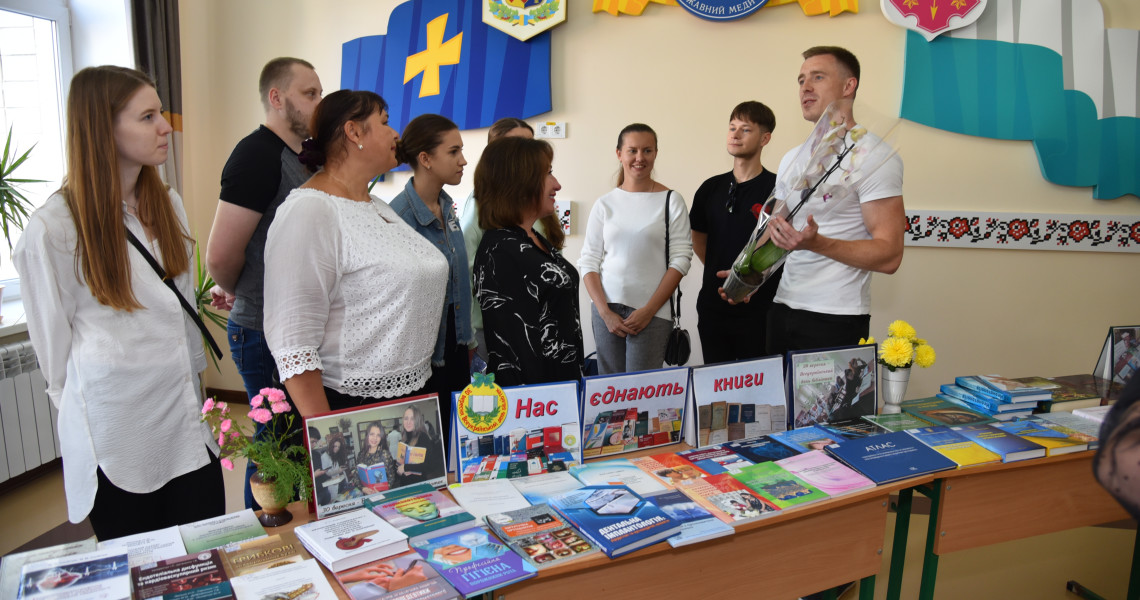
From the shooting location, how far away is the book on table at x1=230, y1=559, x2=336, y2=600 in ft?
3.78

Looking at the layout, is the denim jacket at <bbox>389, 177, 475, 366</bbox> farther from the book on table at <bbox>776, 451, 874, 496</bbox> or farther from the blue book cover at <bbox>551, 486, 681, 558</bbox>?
the book on table at <bbox>776, 451, 874, 496</bbox>

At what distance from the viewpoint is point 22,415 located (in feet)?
10.3

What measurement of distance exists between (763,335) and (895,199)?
937 mm

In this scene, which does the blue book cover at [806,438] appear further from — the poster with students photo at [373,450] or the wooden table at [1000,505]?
the poster with students photo at [373,450]

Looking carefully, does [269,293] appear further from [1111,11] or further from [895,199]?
[1111,11]

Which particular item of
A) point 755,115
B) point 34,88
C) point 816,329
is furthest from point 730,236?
point 34,88

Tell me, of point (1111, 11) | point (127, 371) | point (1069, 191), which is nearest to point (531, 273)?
point (127, 371)

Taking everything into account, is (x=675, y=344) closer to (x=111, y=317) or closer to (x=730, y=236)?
(x=730, y=236)

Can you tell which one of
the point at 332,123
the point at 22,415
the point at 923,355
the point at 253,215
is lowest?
the point at 22,415

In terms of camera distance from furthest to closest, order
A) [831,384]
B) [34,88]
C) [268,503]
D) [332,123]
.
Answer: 1. [34,88]
2. [831,384]
3. [332,123]
4. [268,503]

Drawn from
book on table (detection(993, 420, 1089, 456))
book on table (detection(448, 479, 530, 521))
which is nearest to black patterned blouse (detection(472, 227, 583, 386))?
book on table (detection(448, 479, 530, 521))

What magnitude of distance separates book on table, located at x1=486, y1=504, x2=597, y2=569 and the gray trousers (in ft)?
5.21

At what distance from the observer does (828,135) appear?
186 centimetres

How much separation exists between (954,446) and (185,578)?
1811 mm
